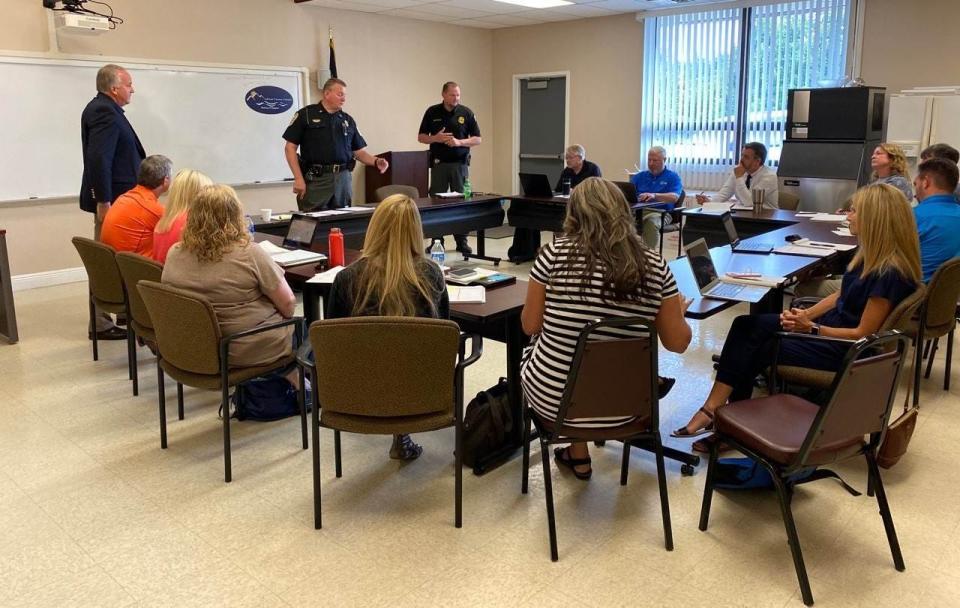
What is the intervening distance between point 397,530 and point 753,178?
4782mm

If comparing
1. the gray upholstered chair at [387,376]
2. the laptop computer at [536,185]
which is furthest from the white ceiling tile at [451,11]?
the gray upholstered chair at [387,376]

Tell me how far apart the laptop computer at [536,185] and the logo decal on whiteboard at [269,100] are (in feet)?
8.78

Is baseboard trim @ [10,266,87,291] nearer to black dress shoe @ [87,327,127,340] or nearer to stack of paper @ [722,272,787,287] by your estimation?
black dress shoe @ [87,327,127,340]

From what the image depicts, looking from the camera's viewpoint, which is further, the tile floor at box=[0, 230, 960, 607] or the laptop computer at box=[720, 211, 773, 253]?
the laptop computer at box=[720, 211, 773, 253]

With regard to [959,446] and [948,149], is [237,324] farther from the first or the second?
[948,149]

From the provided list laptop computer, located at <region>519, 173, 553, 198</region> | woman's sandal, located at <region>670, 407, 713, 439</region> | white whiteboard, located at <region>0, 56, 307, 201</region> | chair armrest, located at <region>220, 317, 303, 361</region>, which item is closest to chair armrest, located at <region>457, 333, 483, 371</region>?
chair armrest, located at <region>220, 317, 303, 361</region>

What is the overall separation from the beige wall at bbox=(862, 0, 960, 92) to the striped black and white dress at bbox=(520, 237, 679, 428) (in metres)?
6.08

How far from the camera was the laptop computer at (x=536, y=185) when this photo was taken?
6766mm

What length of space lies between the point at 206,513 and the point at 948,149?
479cm

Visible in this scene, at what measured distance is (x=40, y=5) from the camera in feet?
Answer: 19.5

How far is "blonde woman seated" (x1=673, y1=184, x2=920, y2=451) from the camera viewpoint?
105 inches

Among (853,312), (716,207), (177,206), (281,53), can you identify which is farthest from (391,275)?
(281,53)

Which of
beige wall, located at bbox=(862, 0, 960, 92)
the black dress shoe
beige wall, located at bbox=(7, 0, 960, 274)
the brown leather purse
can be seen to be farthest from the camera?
beige wall, located at bbox=(862, 0, 960, 92)

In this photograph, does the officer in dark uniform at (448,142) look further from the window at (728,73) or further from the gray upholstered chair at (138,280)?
the gray upholstered chair at (138,280)
